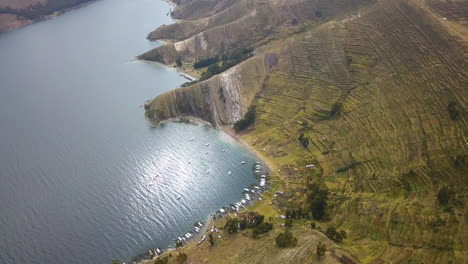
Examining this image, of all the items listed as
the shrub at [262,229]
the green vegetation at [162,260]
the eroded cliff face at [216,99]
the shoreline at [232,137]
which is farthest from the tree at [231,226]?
the eroded cliff face at [216,99]

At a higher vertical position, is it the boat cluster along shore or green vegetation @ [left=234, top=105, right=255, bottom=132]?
green vegetation @ [left=234, top=105, right=255, bottom=132]

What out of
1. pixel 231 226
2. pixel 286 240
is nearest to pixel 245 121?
pixel 231 226

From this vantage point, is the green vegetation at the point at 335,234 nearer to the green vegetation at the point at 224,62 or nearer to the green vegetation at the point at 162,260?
the green vegetation at the point at 162,260

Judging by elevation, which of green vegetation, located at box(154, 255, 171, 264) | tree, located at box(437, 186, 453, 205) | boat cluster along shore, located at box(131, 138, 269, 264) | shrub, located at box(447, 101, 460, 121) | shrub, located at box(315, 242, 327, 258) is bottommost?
boat cluster along shore, located at box(131, 138, 269, 264)

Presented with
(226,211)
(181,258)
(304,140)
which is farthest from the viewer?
(304,140)

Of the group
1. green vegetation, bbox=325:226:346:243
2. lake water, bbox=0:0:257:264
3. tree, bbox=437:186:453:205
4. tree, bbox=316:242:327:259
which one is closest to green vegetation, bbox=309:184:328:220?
green vegetation, bbox=325:226:346:243

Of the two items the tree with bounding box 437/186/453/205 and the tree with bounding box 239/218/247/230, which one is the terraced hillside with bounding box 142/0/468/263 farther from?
the tree with bounding box 239/218/247/230

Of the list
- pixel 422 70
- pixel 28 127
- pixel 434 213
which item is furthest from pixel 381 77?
pixel 28 127

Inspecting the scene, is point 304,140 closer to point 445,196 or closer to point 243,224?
point 243,224
